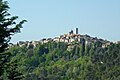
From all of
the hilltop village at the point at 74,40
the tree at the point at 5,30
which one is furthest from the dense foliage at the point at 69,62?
the tree at the point at 5,30

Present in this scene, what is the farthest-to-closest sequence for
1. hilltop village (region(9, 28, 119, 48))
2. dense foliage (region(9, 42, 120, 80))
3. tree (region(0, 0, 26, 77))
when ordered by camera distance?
hilltop village (region(9, 28, 119, 48)) → dense foliage (region(9, 42, 120, 80)) → tree (region(0, 0, 26, 77))

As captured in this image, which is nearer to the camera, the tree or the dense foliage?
the tree

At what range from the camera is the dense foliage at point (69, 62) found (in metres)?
109

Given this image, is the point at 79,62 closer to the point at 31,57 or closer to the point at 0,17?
the point at 31,57

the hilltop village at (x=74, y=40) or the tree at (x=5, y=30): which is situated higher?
the hilltop village at (x=74, y=40)

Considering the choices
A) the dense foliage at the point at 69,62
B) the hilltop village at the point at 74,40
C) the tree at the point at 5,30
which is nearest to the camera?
the tree at the point at 5,30

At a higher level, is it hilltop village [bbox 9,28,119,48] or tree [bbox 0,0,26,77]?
hilltop village [bbox 9,28,119,48]

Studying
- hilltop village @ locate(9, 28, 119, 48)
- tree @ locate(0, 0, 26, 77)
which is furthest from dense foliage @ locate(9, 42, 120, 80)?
tree @ locate(0, 0, 26, 77)

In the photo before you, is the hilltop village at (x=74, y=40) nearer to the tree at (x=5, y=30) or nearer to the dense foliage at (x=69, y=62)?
the dense foliage at (x=69, y=62)

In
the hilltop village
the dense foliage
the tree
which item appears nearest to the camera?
the tree

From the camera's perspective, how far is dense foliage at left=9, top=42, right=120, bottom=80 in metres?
109

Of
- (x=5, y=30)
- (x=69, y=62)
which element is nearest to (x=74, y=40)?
(x=69, y=62)

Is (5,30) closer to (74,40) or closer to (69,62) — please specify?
(69,62)

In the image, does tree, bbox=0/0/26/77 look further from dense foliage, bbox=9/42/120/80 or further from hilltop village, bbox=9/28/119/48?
hilltop village, bbox=9/28/119/48
